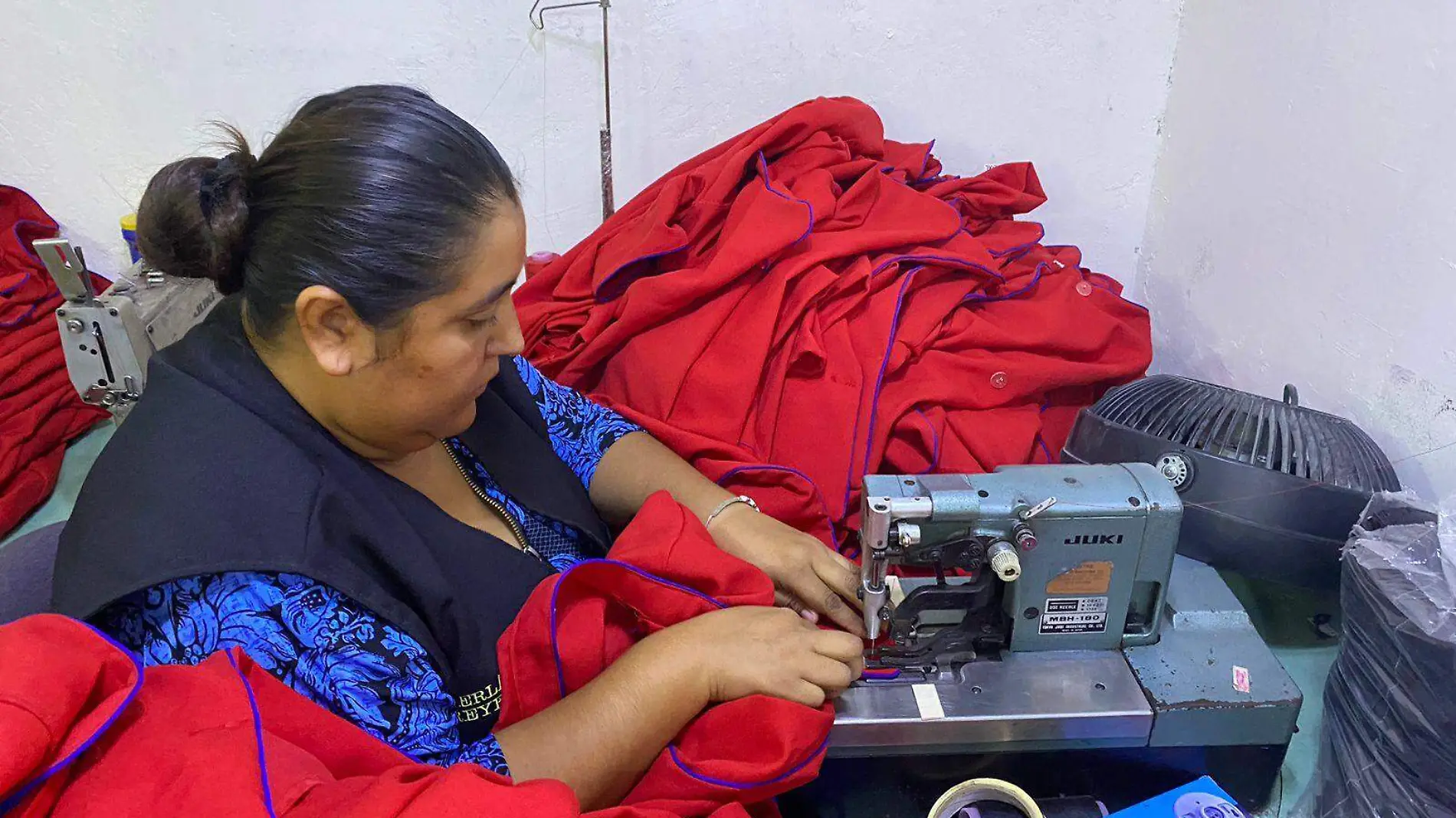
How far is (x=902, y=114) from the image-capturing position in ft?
6.84

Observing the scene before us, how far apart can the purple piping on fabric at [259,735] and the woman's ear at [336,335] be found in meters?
0.30

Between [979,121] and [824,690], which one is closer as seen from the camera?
[824,690]

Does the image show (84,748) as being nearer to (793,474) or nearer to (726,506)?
(726,506)

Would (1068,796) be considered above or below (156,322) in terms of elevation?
below

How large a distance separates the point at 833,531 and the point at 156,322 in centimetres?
112

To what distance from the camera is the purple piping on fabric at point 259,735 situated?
702 mm

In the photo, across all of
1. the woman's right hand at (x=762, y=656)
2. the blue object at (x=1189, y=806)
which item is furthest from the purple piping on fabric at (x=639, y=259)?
the blue object at (x=1189, y=806)

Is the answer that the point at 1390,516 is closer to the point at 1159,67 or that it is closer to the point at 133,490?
the point at 1159,67

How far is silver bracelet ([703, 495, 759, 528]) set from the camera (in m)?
1.38

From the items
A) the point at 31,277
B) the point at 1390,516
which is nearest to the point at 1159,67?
the point at 1390,516

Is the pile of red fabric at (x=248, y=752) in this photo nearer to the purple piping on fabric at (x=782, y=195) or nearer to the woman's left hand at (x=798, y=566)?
the woman's left hand at (x=798, y=566)

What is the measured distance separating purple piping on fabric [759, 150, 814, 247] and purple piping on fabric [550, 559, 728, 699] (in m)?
0.72

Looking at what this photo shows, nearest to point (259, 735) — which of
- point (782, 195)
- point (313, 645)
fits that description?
point (313, 645)

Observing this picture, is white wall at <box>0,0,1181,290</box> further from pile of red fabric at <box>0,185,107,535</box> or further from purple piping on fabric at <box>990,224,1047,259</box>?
purple piping on fabric at <box>990,224,1047,259</box>
